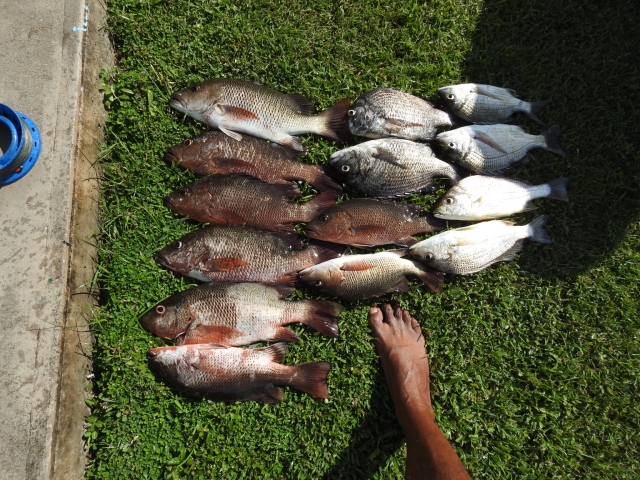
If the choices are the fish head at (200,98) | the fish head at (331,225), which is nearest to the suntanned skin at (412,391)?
the fish head at (331,225)

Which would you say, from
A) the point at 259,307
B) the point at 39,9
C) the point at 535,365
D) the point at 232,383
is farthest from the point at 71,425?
the point at 535,365

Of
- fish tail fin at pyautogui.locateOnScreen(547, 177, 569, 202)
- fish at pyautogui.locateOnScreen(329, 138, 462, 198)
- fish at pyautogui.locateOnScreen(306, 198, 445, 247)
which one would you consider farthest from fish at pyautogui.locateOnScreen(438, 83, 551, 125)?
fish at pyautogui.locateOnScreen(306, 198, 445, 247)

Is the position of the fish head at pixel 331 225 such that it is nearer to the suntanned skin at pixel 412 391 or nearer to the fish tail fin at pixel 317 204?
the fish tail fin at pixel 317 204

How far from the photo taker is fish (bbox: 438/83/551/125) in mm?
3588

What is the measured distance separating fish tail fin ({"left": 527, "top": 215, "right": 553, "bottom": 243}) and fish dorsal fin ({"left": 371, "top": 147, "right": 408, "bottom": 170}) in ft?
4.28

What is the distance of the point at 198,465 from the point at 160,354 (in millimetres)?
988

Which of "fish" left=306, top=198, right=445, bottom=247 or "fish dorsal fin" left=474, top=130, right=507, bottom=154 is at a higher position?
"fish dorsal fin" left=474, top=130, right=507, bottom=154

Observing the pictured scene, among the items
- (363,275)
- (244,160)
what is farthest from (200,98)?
(363,275)

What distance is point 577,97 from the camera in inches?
149

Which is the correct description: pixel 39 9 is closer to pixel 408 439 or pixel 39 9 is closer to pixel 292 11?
pixel 292 11

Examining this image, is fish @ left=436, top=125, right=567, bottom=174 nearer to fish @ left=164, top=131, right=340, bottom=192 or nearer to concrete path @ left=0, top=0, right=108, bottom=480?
fish @ left=164, top=131, right=340, bottom=192

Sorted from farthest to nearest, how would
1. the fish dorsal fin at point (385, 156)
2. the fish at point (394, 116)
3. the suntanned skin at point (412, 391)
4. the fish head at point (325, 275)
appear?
1. the fish at point (394, 116)
2. the fish dorsal fin at point (385, 156)
3. the fish head at point (325, 275)
4. the suntanned skin at point (412, 391)

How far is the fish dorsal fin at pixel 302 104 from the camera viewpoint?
11.9 feet

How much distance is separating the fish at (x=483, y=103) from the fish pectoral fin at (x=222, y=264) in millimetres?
2357
